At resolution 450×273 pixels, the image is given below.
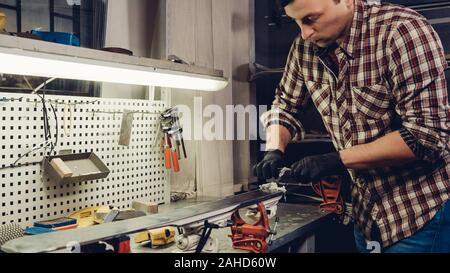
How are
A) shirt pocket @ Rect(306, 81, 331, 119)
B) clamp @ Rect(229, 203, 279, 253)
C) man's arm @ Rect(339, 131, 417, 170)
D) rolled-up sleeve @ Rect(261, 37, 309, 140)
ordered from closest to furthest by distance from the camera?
clamp @ Rect(229, 203, 279, 253) < man's arm @ Rect(339, 131, 417, 170) < shirt pocket @ Rect(306, 81, 331, 119) < rolled-up sleeve @ Rect(261, 37, 309, 140)

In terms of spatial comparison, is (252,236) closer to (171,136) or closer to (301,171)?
(301,171)

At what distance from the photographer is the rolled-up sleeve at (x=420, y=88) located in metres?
1.12

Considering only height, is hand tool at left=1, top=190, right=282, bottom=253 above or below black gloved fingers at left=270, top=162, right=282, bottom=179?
below

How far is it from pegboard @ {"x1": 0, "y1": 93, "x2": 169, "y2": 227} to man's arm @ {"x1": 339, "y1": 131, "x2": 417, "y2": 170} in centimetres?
71

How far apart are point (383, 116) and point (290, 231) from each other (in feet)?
1.42

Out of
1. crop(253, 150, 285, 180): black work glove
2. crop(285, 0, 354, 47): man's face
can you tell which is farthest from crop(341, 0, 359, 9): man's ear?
crop(253, 150, 285, 180): black work glove

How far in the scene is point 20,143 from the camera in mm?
1171

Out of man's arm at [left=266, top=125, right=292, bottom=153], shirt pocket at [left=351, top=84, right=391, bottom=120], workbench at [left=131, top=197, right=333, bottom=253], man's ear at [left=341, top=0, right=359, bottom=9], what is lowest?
workbench at [left=131, top=197, right=333, bottom=253]

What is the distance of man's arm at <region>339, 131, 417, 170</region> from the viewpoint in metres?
1.17

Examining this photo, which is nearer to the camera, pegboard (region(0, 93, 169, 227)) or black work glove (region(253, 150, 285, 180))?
pegboard (region(0, 93, 169, 227))

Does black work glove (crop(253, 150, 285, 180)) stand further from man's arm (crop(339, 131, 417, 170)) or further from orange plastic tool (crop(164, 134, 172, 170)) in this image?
orange plastic tool (crop(164, 134, 172, 170))

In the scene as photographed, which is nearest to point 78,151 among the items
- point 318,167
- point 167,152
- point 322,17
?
point 167,152
